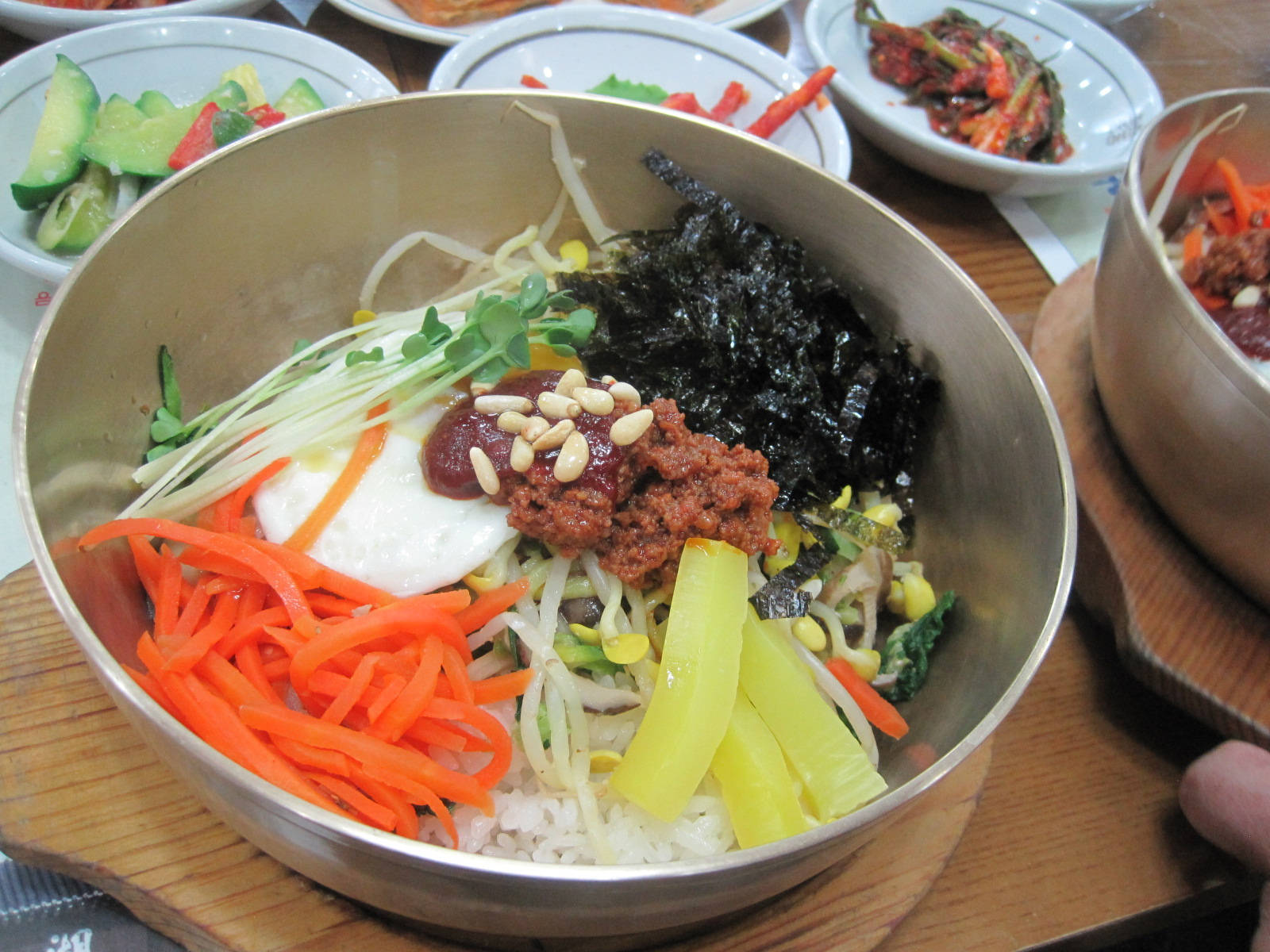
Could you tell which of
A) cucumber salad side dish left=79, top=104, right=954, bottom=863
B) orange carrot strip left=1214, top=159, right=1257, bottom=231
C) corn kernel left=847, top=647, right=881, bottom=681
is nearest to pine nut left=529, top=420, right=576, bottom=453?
cucumber salad side dish left=79, top=104, right=954, bottom=863

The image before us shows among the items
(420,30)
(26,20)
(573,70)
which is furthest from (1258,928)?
(26,20)

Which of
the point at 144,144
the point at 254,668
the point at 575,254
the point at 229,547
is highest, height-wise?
the point at 144,144

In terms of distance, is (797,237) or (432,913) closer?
(432,913)

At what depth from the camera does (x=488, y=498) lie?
140 centimetres

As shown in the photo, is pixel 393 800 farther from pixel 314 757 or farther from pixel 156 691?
pixel 156 691

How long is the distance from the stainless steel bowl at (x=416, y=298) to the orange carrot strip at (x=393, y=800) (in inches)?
3.7

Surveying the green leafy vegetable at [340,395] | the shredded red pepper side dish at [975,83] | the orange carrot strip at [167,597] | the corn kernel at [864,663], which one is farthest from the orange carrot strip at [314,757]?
the shredded red pepper side dish at [975,83]

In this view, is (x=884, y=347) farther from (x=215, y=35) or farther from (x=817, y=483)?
(x=215, y=35)

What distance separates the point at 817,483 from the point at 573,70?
168 cm

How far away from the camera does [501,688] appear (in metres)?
1.25

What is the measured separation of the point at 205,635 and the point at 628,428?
2.24 ft

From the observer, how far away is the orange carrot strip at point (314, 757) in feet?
3.63

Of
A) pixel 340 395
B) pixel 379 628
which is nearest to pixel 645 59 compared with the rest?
pixel 340 395

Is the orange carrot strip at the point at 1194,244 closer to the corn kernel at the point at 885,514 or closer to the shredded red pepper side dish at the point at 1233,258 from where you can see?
the shredded red pepper side dish at the point at 1233,258
